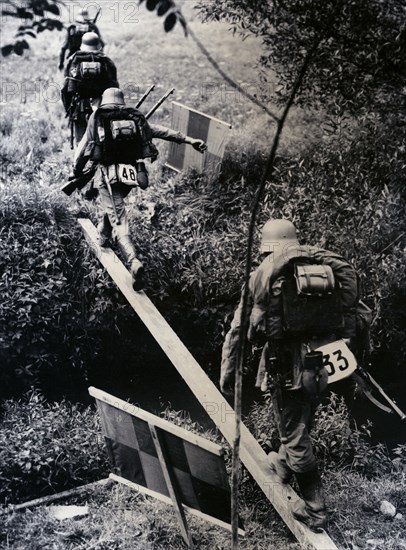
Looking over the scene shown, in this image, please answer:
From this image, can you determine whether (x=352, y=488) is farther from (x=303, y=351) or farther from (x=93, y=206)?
(x=93, y=206)

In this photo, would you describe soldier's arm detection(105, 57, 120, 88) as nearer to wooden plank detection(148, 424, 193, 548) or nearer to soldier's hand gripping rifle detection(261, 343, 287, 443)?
soldier's hand gripping rifle detection(261, 343, 287, 443)

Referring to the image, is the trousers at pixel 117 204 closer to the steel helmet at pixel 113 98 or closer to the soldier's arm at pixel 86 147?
the soldier's arm at pixel 86 147

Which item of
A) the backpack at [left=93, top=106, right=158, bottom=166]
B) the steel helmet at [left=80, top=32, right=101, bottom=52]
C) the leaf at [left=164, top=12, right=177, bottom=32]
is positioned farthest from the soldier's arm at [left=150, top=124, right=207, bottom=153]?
the leaf at [left=164, top=12, right=177, bottom=32]

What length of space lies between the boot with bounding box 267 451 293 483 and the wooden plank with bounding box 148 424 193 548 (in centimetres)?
75

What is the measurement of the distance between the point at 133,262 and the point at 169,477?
6.24 feet

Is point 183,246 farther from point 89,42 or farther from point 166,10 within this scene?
point 166,10

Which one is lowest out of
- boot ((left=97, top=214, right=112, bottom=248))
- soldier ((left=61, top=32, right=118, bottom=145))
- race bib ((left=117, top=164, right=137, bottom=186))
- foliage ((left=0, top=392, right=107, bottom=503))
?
foliage ((left=0, top=392, right=107, bottom=503))

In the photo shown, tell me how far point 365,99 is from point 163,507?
14.0ft

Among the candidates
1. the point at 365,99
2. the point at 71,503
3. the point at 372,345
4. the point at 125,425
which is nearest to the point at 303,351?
the point at 125,425

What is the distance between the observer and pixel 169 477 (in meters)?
4.24

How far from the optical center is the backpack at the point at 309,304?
404cm

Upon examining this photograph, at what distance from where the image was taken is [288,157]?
7.68 meters

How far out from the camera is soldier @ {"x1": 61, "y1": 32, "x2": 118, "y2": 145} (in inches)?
244

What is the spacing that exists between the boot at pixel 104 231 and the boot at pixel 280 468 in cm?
254
